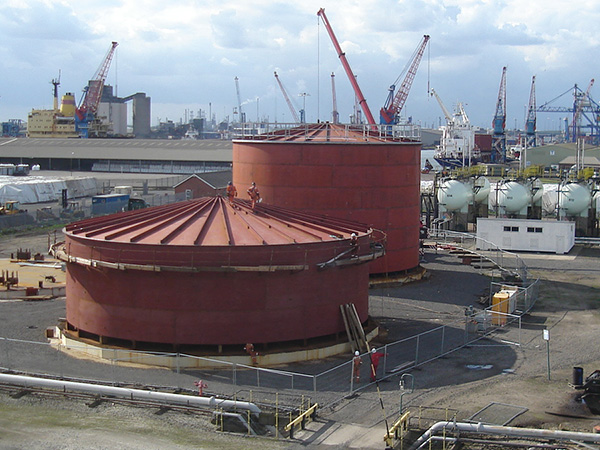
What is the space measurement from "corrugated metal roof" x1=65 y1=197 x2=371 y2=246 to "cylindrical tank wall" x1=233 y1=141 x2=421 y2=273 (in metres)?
8.67

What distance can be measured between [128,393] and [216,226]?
26.5 ft

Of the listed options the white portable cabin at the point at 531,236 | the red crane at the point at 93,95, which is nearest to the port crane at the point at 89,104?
the red crane at the point at 93,95

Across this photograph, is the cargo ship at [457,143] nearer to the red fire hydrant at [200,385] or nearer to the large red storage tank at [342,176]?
the large red storage tank at [342,176]

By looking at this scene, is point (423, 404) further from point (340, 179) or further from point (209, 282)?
point (340, 179)

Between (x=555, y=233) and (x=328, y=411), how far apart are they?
37554 millimetres

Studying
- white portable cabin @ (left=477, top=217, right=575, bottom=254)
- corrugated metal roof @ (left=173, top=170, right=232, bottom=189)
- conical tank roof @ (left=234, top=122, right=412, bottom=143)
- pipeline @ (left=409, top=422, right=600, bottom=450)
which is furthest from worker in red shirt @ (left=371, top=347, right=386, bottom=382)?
corrugated metal roof @ (left=173, top=170, right=232, bottom=189)

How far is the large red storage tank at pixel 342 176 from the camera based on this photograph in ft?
143

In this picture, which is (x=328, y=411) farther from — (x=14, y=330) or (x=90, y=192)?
(x=90, y=192)

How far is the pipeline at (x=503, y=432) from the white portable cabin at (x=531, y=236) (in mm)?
36112

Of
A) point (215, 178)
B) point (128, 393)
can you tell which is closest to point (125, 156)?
point (215, 178)

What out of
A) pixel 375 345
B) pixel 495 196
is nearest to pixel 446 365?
pixel 375 345

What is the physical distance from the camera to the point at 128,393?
2481 cm

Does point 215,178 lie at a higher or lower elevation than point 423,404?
higher

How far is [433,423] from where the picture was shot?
23.4m
